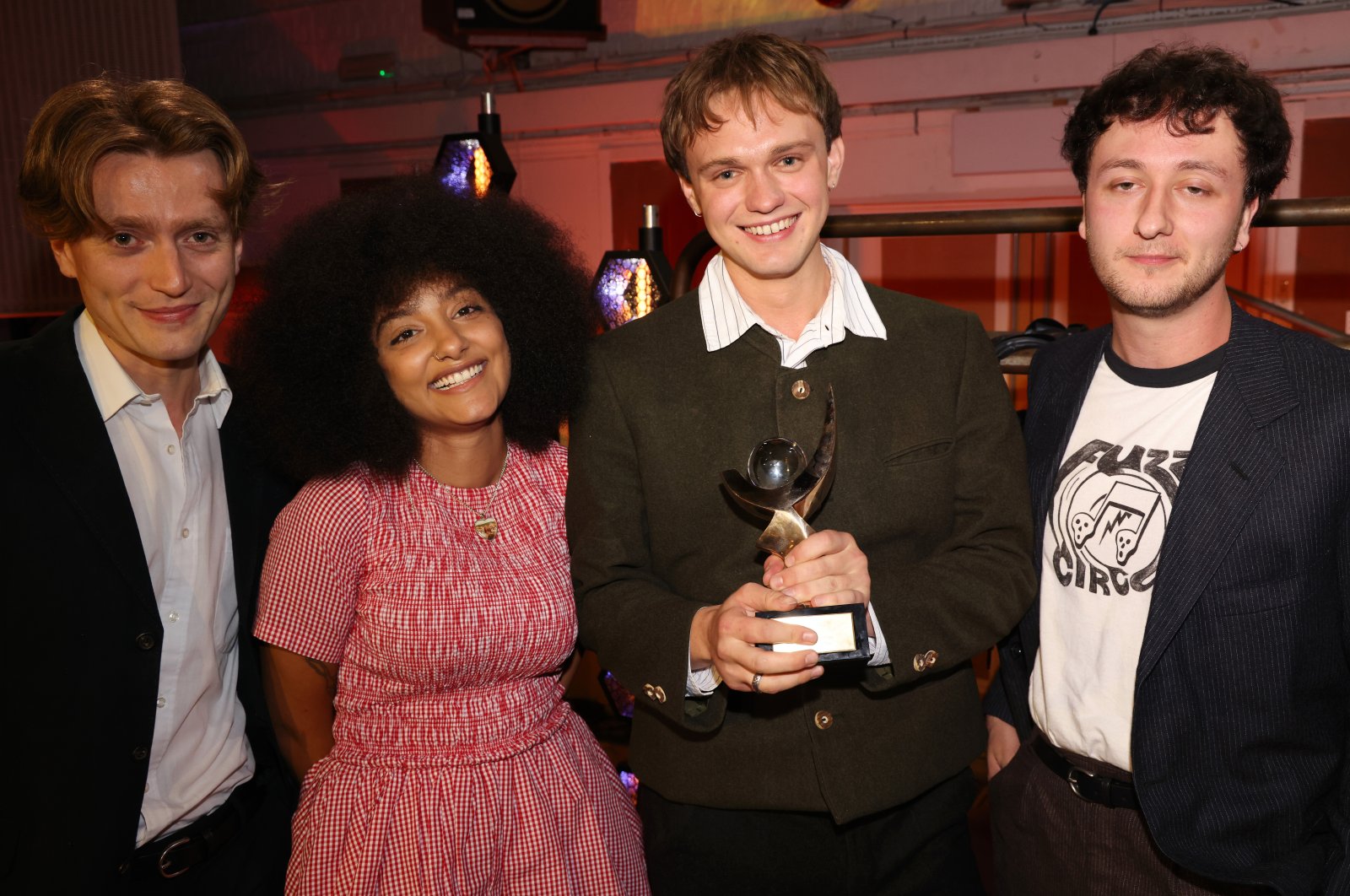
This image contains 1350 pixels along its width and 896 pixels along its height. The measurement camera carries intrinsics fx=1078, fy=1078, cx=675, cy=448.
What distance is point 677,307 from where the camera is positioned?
1871mm

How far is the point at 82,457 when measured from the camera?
176 centimetres

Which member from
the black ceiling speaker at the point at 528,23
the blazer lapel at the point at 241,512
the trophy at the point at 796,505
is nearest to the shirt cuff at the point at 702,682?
the trophy at the point at 796,505

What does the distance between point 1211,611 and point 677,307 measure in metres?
0.99

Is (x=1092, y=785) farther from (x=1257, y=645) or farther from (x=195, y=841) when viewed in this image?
(x=195, y=841)

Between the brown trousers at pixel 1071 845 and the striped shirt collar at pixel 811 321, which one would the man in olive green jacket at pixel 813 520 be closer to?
the striped shirt collar at pixel 811 321

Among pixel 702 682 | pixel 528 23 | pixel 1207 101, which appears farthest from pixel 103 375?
pixel 528 23

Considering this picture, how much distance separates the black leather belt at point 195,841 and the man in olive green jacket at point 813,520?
759mm

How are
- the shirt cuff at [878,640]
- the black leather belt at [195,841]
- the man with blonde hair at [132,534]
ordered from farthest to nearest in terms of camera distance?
the black leather belt at [195,841]
the man with blonde hair at [132,534]
the shirt cuff at [878,640]

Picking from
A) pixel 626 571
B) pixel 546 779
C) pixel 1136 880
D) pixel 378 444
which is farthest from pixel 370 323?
pixel 1136 880

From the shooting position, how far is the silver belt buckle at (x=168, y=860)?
6.04ft

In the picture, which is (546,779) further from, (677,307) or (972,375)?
(972,375)

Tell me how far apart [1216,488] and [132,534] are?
1750 millimetres

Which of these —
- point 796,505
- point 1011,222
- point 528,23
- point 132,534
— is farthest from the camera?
point 528,23

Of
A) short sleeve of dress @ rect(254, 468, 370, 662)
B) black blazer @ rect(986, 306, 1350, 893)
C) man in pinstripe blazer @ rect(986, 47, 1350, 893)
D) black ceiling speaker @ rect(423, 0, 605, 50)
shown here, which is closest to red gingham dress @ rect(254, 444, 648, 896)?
short sleeve of dress @ rect(254, 468, 370, 662)
